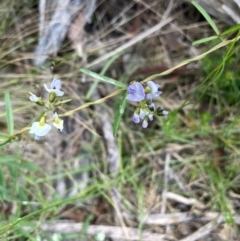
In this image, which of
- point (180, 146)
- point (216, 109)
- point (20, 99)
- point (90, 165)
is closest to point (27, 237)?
point (90, 165)

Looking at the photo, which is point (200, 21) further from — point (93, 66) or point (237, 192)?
point (237, 192)

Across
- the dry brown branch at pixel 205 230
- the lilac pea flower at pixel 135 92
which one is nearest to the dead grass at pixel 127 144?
the dry brown branch at pixel 205 230

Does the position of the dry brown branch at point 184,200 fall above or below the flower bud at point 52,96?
below

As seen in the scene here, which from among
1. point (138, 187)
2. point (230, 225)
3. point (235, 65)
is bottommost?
point (230, 225)

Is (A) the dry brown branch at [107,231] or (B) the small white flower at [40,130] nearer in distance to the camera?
(B) the small white flower at [40,130]

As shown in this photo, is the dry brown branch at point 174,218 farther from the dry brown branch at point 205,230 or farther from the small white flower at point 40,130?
the small white flower at point 40,130

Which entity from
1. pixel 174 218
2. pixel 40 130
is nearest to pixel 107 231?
pixel 174 218

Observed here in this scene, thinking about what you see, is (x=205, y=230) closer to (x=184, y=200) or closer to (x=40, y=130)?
(x=184, y=200)

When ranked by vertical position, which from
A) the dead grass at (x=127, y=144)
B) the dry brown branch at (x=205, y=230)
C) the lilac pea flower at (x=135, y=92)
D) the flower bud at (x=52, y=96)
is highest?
the flower bud at (x=52, y=96)
